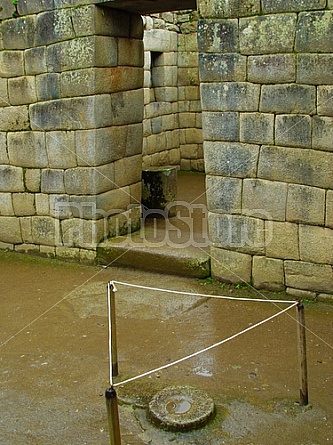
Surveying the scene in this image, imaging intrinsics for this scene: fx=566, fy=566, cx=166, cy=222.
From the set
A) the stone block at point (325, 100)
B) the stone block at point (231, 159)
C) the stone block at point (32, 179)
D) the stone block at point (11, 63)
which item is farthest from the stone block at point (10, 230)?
the stone block at point (325, 100)

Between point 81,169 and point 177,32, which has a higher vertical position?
point 177,32

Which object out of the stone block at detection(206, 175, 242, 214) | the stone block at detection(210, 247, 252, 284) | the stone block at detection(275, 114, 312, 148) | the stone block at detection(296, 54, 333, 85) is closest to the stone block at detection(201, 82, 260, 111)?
the stone block at detection(275, 114, 312, 148)

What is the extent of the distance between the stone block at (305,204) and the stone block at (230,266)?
0.69m

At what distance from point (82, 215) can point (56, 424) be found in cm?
336

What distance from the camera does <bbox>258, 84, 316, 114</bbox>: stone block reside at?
16.5 feet

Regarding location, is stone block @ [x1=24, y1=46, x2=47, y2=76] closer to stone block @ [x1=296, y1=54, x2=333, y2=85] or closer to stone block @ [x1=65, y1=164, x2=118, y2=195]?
stone block @ [x1=65, y1=164, x2=118, y2=195]

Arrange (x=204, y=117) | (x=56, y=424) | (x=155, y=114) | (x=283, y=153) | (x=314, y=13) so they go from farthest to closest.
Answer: (x=155, y=114) → (x=204, y=117) → (x=283, y=153) → (x=314, y=13) → (x=56, y=424)

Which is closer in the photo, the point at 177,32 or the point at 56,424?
the point at 56,424

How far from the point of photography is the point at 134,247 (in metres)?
6.55

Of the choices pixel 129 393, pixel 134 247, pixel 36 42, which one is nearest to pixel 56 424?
pixel 129 393

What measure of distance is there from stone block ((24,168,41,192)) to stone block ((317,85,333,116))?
3510 millimetres

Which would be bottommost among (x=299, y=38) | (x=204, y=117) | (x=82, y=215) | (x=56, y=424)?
(x=56, y=424)

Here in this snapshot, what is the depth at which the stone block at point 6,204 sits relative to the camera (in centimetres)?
723

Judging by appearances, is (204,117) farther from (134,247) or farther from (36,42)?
(36,42)
